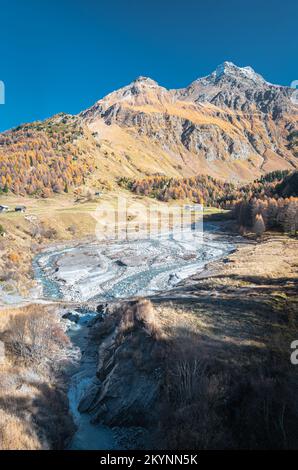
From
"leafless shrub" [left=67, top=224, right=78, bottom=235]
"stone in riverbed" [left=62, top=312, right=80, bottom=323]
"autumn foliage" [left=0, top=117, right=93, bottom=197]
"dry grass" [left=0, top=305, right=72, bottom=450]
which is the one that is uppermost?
Answer: "autumn foliage" [left=0, top=117, right=93, bottom=197]

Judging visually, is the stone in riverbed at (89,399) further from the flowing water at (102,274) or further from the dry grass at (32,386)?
the dry grass at (32,386)

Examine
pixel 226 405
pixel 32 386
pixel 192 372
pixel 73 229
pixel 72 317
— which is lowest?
pixel 72 317

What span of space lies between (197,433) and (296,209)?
105312 mm

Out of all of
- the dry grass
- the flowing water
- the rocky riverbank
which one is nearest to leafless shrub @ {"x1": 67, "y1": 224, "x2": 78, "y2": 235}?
the flowing water

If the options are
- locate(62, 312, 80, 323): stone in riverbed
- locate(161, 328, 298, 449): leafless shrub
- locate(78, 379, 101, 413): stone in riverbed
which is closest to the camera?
locate(161, 328, 298, 449): leafless shrub

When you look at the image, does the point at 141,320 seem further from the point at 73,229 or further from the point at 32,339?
the point at 73,229

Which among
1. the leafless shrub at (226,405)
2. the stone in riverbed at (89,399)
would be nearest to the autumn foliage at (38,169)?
the stone in riverbed at (89,399)

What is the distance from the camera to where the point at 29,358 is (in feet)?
66.0

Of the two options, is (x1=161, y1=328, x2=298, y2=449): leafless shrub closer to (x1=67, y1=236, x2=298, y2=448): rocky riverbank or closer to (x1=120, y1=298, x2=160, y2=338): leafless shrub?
(x1=67, y1=236, x2=298, y2=448): rocky riverbank

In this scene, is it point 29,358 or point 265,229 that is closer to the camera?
point 29,358

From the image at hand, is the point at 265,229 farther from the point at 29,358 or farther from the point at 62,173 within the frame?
the point at 62,173

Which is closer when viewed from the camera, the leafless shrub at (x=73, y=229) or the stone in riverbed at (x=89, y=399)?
the stone in riverbed at (x=89, y=399)

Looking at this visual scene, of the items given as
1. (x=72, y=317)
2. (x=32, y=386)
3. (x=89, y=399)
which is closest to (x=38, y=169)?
(x=72, y=317)

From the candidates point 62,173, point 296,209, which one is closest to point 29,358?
point 296,209
